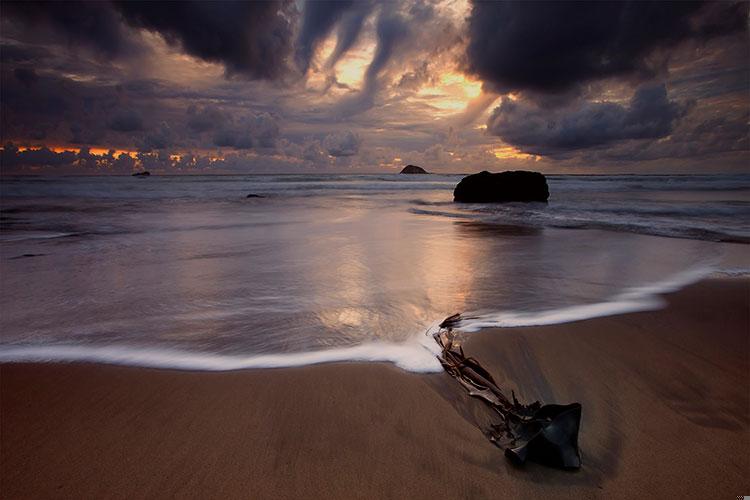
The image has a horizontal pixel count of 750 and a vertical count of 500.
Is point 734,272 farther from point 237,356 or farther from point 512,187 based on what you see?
point 512,187

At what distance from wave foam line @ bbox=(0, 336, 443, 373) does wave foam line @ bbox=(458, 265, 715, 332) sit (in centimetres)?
60

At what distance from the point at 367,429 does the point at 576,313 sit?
2236mm

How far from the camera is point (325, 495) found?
1.35m

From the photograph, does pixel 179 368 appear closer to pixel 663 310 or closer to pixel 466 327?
pixel 466 327

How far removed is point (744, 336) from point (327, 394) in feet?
9.55

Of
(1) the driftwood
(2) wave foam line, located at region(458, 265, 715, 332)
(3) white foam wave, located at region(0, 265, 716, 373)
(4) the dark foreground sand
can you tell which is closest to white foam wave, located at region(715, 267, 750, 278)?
(2) wave foam line, located at region(458, 265, 715, 332)

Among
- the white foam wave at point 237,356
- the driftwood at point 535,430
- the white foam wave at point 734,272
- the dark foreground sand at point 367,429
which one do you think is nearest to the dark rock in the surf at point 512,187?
Answer: the white foam wave at point 734,272

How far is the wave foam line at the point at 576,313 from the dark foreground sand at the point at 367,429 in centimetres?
43

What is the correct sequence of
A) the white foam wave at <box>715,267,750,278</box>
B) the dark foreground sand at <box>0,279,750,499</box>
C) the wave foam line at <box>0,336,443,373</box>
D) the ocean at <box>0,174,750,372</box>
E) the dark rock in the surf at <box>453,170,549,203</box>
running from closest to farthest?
1. the dark foreground sand at <box>0,279,750,499</box>
2. the wave foam line at <box>0,336,443,373</box>
3. the ocean at <box>0,174,750,372</box>
4. the white foam wave at <box>715,267,750,278</box>
5. the dark rock in the surf at <box>453,170,549,203</box>

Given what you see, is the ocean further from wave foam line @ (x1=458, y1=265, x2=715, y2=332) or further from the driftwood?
the driftwood

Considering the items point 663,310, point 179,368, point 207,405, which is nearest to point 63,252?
point 179,368

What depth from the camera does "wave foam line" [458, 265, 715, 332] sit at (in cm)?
292

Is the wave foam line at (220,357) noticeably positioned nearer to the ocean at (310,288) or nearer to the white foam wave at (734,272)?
the ocean at (310,288)

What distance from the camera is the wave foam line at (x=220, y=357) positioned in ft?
7.44
